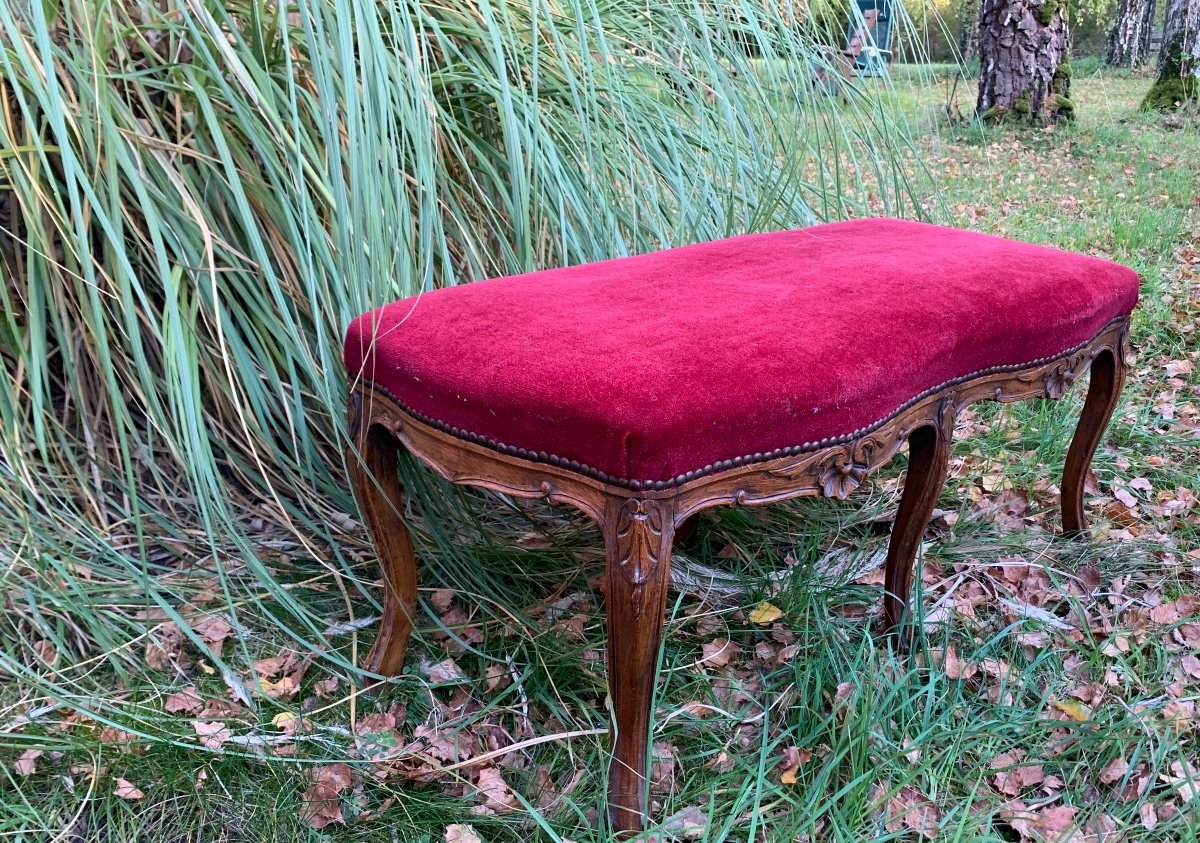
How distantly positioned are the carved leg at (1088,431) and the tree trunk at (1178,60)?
17.4ft

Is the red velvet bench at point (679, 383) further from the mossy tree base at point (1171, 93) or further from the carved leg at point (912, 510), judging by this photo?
the mossy tree base at point (1171, 93)

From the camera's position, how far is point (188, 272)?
152cm

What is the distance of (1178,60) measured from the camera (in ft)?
20.5

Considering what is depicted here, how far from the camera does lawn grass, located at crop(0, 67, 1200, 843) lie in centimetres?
123

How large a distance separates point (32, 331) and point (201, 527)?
0.43 meters

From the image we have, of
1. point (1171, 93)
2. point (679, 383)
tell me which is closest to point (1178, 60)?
point (1171, 93)

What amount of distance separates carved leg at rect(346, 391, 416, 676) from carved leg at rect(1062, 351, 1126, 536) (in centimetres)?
125

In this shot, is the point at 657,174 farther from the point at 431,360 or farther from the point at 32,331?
the point at 32,331

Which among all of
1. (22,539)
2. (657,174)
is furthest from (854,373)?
(22,539)

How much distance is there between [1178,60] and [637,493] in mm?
6831

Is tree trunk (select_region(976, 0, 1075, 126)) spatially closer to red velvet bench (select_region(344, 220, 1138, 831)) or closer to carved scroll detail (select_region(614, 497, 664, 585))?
red velvet bench (select_region(344, 220, 1138, 831))

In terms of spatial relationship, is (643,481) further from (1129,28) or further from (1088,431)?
(1129,28)

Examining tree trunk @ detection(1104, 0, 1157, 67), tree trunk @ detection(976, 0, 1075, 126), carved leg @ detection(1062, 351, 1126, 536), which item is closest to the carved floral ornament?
carved leg @ detection(1062, 351, 1126, 536)

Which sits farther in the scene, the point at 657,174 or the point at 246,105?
the point at 657,174
